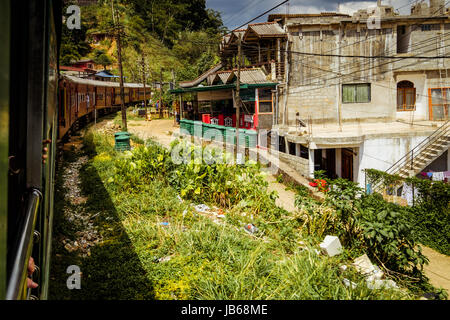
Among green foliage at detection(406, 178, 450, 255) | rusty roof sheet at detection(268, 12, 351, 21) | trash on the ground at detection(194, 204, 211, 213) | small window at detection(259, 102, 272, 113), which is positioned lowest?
green foliage at detection(406, 178, 450, 255)

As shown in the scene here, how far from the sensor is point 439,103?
Answer: 21703mm

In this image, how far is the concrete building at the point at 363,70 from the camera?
69.0ft

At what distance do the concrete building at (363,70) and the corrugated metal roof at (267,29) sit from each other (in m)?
0.44

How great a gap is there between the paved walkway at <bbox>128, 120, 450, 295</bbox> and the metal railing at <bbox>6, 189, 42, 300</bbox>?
7085mm

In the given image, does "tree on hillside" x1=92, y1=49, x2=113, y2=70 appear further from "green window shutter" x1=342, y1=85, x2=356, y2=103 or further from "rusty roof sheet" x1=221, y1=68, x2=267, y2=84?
"green window shutter" x1=342, y1=85, x2=356, y2=103

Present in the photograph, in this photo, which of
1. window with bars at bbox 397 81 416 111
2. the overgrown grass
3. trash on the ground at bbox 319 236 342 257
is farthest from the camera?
window with bars at bbox 397 81 416 111

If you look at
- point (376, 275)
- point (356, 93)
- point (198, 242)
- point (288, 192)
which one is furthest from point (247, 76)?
point (376, 275)

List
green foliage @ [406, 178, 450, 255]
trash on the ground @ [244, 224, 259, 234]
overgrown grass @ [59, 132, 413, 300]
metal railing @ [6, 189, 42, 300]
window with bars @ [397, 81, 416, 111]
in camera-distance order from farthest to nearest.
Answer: window with bars @ [397, 81, 416, 111] → green foliage @ [406, 178, 450, 255] → trash on the ground @ [244, 224, 259, 234] → overgrown grass @ [59, 132, 413, 300] → metal railing @ [6, 189, 42, 300]

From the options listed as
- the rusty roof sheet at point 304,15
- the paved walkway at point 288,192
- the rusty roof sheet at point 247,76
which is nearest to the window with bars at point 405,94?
the rusty roof sheet at point 304,15

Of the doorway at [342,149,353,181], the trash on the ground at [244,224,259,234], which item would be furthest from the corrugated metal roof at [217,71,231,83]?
the trash on the ground at [244,224,259,234]

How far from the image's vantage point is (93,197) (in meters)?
8.09

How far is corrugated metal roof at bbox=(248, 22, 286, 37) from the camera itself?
20.8 metres

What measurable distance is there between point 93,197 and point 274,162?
10392 mm
